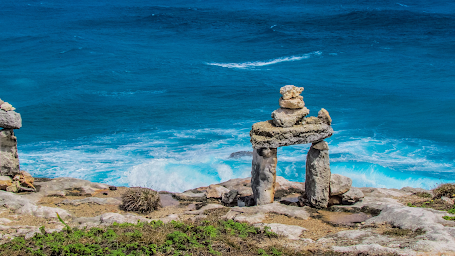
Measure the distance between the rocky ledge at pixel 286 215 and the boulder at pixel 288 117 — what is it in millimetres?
2482

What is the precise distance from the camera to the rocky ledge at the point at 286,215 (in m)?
10.1

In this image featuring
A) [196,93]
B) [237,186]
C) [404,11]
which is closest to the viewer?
[237,186]

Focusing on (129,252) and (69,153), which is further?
(69,153)

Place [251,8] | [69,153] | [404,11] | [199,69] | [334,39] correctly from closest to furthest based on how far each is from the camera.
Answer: [69,153]
[199,69]
[334,39]
[404,11]
[251,8]

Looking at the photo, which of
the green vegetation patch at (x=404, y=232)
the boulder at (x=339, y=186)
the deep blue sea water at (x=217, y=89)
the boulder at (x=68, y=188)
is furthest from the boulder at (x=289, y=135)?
the deep blue sea water at (x=217, y=89)

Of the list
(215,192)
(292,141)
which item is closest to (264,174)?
(292,141)

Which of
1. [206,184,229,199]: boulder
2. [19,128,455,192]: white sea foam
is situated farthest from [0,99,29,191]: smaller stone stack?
[19,128,455,192]: white sea foam

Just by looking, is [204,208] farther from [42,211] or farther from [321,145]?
[42,211]

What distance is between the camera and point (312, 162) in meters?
14.0

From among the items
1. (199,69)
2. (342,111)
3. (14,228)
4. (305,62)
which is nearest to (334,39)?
(305,62)

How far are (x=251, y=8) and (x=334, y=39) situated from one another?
1162 inches

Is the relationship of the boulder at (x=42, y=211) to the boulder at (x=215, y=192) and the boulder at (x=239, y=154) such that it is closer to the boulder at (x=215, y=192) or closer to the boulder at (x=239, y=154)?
the boulder at (x=215, y=192)

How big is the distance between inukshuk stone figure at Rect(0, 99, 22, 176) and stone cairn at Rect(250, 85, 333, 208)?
8929mm

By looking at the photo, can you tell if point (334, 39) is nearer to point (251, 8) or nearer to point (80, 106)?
point (251, 8)
